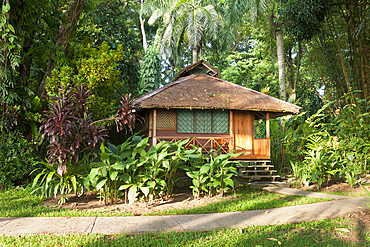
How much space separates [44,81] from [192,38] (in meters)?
11.3

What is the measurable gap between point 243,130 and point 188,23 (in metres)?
10.1

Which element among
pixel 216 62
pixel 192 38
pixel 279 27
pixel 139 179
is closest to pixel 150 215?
pixel 139 179

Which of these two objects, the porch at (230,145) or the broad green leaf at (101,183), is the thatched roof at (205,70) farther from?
the broad green leaf at (101,183)

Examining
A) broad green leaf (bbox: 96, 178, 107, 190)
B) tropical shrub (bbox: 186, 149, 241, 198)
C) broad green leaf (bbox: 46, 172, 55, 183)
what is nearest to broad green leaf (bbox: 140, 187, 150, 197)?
broad green leaf (bbox: 96, 178, 107, 190)

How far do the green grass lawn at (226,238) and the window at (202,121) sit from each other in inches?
267

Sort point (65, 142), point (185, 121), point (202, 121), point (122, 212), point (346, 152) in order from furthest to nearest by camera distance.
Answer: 1. point (202, 121)
2. point (185, 121)
3. point (346, 152)
4. point (65, 142)
5. point (122, 212)

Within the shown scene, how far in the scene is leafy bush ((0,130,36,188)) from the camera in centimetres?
802

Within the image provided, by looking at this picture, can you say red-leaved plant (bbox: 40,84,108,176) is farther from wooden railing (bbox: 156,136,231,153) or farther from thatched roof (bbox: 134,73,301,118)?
wooden railing (bbox: 156,136,231,153)

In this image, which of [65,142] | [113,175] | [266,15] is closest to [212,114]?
[113,175]

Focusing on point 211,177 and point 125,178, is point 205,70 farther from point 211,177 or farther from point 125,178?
point 125,178

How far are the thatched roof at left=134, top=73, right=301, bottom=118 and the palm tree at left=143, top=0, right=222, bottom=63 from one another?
752 cm

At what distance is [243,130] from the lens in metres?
11.3

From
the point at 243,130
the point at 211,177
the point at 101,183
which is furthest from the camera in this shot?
the point at 243,130

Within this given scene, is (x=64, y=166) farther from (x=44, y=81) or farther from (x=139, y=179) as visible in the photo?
(x=44, y=81)
